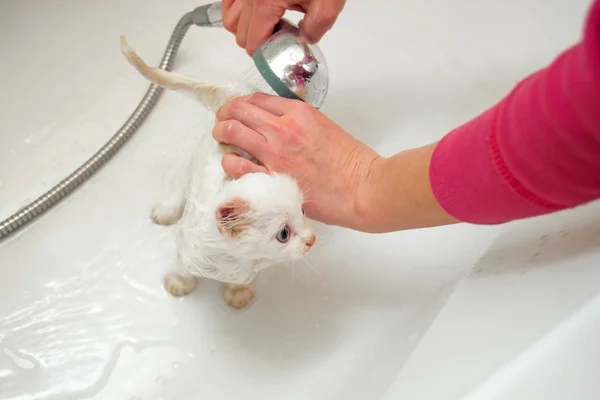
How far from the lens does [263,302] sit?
82 cm

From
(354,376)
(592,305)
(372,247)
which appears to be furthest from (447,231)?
(592,305)

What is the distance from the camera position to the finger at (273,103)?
2.01ft

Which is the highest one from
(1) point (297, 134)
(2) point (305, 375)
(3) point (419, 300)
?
(1) point (297, 134)

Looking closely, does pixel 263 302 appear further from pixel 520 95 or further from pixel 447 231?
pixel 520 95

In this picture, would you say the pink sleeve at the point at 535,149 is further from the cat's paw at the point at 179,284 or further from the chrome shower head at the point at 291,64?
the cat's paw at the point at 179,284

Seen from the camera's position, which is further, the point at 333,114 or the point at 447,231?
the point at 333,114

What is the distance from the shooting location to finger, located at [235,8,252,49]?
634 mm

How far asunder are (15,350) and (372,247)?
22.7 inches

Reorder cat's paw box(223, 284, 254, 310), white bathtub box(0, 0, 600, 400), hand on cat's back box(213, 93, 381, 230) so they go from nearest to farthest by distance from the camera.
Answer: white bathtub box(0, 0, 600, 400) < hand on cat's back box(213, 93, 381, 230) < cat's paw box(223, 284, 254, 310)

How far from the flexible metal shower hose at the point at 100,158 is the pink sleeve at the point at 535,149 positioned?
586mm

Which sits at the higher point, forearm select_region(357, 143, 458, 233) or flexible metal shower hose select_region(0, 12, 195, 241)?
forearm select_region(357, 143, 458, 233)

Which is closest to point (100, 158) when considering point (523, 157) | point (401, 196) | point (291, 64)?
point (291, 64)

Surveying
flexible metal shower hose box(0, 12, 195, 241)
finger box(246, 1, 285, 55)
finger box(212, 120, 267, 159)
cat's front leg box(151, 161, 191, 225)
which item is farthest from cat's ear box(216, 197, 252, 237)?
flexible metal shower hose box(0, 12, 195, 241)

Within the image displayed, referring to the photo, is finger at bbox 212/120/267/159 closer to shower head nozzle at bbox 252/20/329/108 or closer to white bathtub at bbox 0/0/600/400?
shower head nozzle at bbox 252/20/329/108
